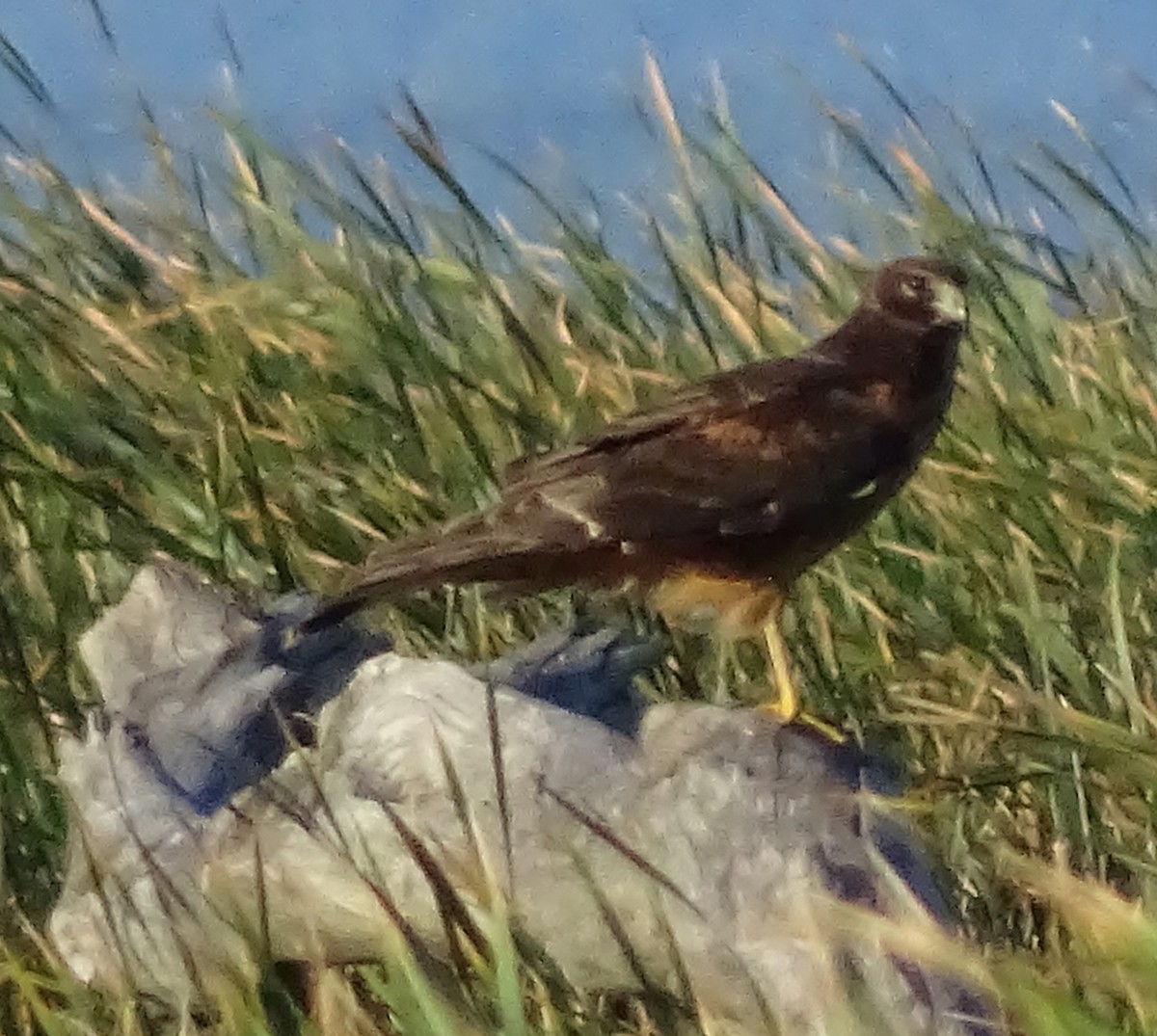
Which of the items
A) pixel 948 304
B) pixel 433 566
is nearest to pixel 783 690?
pixel 433 566

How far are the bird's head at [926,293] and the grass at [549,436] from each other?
176mm

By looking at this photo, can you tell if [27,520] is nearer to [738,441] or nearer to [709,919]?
[738,441]

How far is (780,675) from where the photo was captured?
1.83 m

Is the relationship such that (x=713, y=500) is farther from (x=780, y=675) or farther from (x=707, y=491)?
(x=780, y=675)

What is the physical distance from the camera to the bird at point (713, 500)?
1837 mm

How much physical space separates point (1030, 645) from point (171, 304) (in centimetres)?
126

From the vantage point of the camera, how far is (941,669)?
1.96 meters

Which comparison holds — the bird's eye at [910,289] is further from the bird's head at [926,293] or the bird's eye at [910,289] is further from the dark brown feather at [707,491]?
the dark brown feather at [707,491]

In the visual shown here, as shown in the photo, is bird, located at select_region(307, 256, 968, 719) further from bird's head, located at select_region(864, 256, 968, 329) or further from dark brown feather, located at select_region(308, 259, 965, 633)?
bird's head, located at select_region(864, 256, 968, 329)

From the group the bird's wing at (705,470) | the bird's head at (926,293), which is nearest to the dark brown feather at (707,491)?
the bird's wing at (705,470)

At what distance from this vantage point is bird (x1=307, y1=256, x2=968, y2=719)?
1837 millimetres

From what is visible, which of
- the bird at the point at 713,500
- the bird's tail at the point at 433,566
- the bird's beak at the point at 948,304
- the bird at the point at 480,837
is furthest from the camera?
the bird's beak at the point at 948,304

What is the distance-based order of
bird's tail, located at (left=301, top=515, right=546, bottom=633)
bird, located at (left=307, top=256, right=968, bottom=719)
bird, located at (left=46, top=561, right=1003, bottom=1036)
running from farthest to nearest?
bird, located at (left=307, top=256, right=968, bottom=719), bird's tail, located at (left=301, top=515, right=546, bottom=633), bird, located at (left=46, top=561, right=1003, bottom=1036)

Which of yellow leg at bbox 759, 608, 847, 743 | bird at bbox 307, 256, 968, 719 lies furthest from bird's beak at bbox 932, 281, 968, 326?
yellow leg at bbox 759, 608, 847, 743
